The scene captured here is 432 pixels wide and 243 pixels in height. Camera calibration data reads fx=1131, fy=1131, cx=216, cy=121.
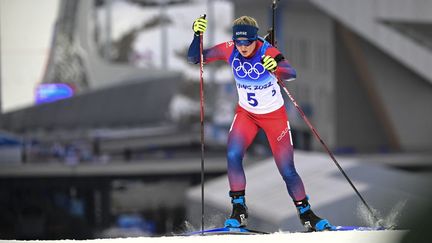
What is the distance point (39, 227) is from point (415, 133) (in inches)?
913

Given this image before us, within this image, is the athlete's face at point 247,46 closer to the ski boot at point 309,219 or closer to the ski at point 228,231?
the ski boot at point 309,219

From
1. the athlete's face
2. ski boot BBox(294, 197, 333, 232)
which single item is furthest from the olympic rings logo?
ski boot BBox(294, 197, 333, 232)

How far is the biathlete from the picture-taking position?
13.5 meters

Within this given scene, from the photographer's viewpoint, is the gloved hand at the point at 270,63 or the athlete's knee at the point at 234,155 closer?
the gloved hand at the point at 270,63

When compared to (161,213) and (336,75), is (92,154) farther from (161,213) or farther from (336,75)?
(336,75)

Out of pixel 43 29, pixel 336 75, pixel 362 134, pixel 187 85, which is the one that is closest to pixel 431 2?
pixel 336 75

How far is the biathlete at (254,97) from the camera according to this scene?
13.5 metres

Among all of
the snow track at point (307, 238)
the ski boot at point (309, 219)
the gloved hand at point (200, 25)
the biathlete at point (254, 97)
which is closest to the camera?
the snow track at point (307, 238)

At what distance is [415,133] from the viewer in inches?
2640

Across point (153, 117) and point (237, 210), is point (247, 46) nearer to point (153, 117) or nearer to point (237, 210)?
point (237, 210)

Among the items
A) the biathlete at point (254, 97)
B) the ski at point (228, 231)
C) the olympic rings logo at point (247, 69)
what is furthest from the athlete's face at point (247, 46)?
the ski at point (228, 231)

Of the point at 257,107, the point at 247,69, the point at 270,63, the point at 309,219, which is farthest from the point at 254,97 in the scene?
the point at 309,219

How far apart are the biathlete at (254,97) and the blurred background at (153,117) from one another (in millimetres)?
11494

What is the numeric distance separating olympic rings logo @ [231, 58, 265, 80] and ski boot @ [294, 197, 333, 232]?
5.71ft
